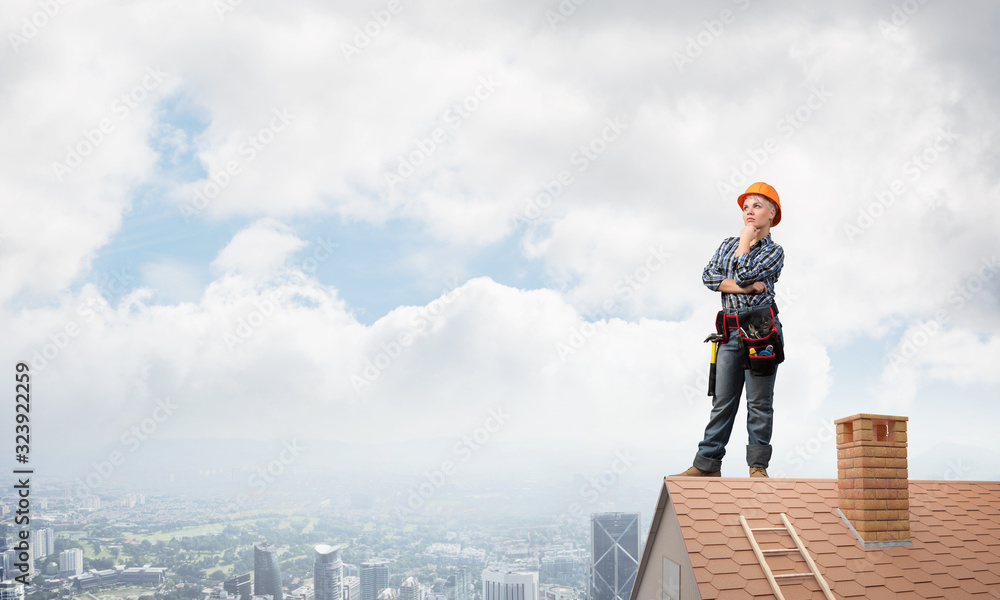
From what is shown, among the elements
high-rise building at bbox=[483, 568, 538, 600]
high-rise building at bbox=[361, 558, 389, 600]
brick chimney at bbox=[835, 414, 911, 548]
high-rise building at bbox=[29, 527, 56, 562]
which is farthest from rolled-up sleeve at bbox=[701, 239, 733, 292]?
high-rise building at bbox=[361, 558, 389, 600]

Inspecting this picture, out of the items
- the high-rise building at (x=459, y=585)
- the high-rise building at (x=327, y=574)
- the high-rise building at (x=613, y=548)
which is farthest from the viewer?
the high-rise building at (x=459, y=585)

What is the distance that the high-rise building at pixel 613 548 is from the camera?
2861 centimetres

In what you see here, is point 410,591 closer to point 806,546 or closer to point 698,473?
point 698,473

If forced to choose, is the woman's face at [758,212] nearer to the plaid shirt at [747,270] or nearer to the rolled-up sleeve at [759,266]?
the plaid shirt at [747,270]

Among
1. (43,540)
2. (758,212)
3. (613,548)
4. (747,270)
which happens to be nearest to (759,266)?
(747,270)

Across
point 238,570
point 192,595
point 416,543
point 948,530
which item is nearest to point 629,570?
point 948,530

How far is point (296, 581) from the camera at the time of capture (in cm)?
5903

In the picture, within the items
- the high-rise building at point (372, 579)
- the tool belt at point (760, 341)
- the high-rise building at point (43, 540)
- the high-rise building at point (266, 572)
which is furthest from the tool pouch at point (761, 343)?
the high-rise building at point (266, 572)

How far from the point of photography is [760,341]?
882 centimetres

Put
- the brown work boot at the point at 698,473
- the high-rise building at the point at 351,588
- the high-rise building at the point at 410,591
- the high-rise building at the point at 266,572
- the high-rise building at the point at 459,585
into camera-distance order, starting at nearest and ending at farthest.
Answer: the brown work boot at the point at 698,473
the high-rise building at the point at 266,572
the high-rise building at the point at 351,588
the high-rise building at the point at 459,585
the high-rise building at the point at 410,591

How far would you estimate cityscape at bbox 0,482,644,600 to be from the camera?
34156 millimetres

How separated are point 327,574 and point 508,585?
22.8m

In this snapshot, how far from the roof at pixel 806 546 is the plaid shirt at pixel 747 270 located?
2.39 m

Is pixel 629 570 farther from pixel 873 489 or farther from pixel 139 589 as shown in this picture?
pixel 139 589
